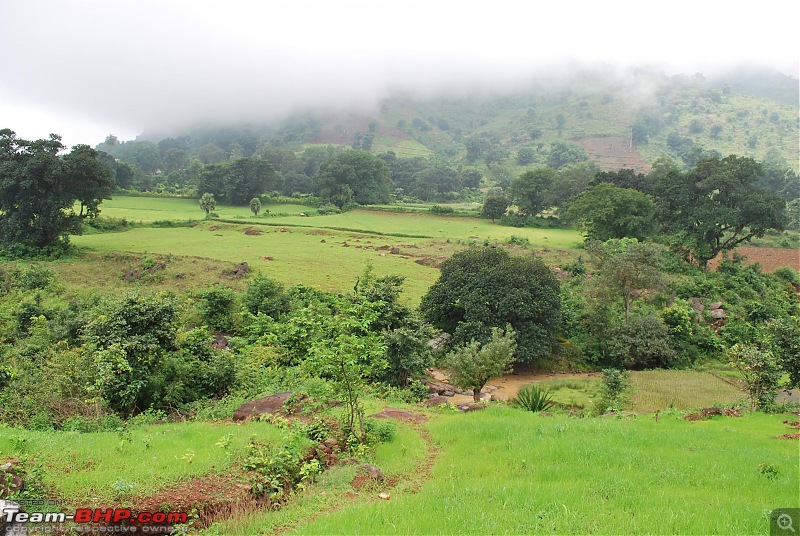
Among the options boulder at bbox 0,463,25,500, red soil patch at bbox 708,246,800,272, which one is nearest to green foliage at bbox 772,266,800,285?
red soil patch at bbox 708,246,800,272

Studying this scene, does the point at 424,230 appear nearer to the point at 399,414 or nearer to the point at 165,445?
the point at 399,414

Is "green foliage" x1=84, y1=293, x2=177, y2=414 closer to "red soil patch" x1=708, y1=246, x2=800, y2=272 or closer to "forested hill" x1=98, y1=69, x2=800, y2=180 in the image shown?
"red soil patch" x1=708, y1=246, x2=800, y2=272

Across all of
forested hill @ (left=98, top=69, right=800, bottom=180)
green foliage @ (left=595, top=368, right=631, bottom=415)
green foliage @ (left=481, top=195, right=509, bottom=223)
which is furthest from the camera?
forested hill @ (left=98, top=69, right=800, bottom=180)

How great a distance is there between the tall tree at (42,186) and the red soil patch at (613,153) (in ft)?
372

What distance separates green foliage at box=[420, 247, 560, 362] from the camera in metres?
22.2

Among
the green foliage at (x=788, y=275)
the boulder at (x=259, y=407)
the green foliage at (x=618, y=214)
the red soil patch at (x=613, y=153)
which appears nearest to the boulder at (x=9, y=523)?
the boulder at (x=259, y=407)

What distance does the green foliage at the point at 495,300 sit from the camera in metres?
22.2

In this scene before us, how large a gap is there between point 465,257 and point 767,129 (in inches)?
6220

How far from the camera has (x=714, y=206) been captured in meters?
34.2

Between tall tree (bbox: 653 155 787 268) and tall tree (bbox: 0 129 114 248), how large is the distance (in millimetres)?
42523

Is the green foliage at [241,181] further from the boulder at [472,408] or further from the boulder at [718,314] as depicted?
the boulder at [472,408]

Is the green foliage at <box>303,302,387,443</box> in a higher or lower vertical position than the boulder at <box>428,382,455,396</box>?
higher

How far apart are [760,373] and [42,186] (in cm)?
4217

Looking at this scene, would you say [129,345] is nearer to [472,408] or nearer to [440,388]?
[472,408]
